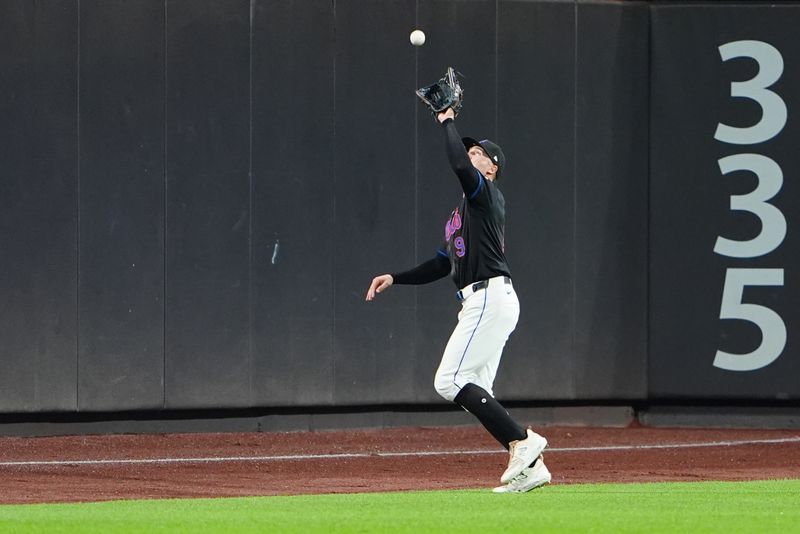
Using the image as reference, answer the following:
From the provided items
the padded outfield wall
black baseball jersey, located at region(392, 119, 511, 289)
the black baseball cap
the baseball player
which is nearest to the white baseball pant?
the baseball player

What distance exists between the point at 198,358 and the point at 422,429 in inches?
86.2

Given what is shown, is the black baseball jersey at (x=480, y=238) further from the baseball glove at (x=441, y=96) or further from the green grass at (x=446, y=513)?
the green grass at (x=446, y=513)

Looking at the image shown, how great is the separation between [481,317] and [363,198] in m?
5.20

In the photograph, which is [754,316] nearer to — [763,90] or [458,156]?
[763,90]

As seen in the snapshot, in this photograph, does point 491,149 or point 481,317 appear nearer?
point 481,317

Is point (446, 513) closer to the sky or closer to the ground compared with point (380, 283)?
closer to the ground

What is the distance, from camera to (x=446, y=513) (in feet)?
22.2

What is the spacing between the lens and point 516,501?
24.3ft

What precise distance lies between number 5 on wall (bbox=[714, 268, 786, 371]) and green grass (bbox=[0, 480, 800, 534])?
5.36 m

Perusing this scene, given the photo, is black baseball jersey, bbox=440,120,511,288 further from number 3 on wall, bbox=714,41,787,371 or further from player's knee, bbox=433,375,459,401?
number 3 on wall, bbox=714,41,787,371

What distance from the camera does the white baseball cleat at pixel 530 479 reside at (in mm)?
7895

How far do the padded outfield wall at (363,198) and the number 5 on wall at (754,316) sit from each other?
0.02 meters

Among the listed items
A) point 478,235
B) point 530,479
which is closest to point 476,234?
point 478,235

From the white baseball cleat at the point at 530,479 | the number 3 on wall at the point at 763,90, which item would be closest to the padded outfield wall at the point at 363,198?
the number 3 on wall at the point at 763,90
